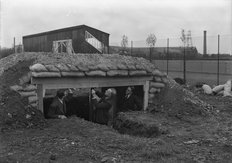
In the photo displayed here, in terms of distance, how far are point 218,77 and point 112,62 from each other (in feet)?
36.4

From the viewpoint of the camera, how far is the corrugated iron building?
28.0 metres

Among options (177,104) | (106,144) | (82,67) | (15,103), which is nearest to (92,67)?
(82,67)

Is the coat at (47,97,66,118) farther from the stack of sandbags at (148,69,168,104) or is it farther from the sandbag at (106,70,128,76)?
the stack of sandbags at (148,69,168,104)

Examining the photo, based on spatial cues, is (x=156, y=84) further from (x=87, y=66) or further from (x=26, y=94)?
(x=26, y=94)

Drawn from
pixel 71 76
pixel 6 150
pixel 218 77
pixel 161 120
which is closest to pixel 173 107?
pixel 161 120

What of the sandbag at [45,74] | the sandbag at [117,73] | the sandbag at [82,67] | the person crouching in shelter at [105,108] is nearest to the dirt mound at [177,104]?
the person crouching in shelter at [105,108]

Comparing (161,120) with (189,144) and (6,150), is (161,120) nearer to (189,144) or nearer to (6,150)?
(189,144)

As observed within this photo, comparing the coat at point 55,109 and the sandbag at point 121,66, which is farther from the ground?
the sandbag at point 121,66

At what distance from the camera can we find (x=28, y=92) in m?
8.04

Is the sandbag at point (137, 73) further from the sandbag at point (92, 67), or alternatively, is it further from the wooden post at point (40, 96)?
the wooden post at point (40, 96)

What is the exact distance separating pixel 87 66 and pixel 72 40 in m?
21.1

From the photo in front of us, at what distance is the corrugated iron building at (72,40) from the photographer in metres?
28.0

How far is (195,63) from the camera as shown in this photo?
72.7 ft

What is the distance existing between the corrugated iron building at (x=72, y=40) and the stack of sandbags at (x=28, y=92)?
1770 cm
